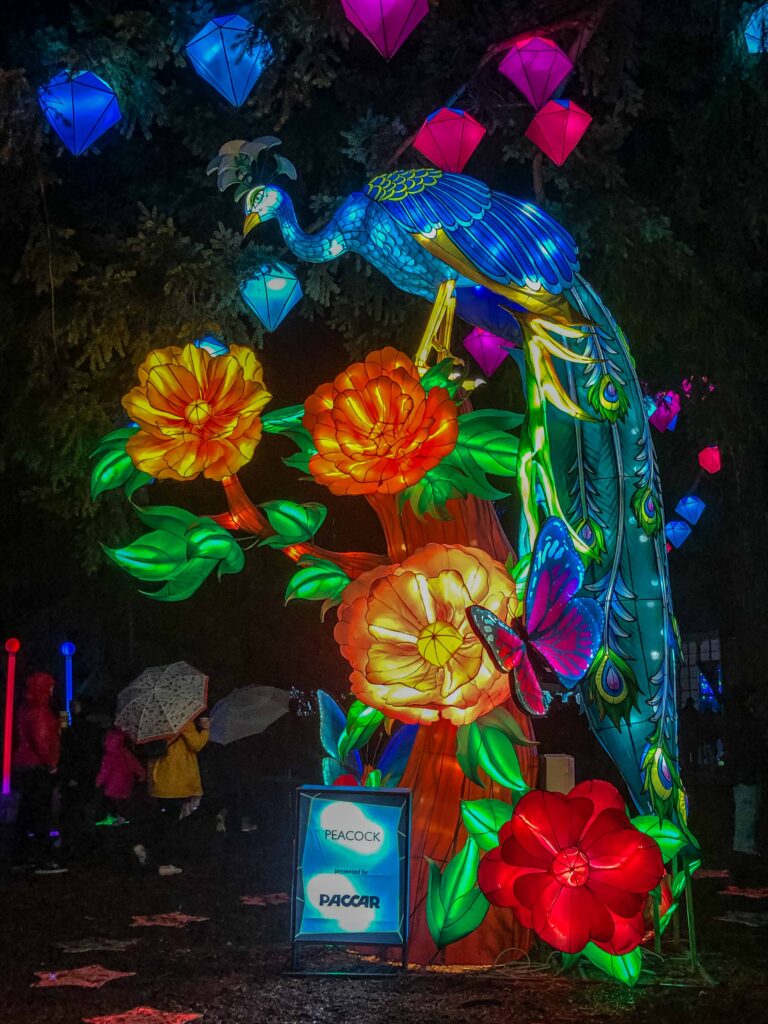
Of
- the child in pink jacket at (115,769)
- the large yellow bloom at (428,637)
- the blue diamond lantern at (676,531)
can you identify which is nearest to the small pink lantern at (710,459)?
the blue diamond lantern at (676,531)

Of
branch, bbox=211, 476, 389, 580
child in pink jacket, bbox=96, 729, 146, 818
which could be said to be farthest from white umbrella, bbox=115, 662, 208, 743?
branch, bbox=211, 476, 389, 580

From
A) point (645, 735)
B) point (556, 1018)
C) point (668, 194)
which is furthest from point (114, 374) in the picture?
point (556, 1018)

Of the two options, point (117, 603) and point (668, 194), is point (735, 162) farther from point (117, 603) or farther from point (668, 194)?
point (117, 603)

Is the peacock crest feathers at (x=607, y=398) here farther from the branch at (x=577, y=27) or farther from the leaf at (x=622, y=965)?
the branch at (x=577, y=27)

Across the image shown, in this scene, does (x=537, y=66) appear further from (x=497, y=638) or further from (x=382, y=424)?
(x=497, y=638)

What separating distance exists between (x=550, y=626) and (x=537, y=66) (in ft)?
13.4

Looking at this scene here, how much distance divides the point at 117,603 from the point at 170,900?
28.0 feet

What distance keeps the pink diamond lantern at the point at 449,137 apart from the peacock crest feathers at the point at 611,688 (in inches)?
141

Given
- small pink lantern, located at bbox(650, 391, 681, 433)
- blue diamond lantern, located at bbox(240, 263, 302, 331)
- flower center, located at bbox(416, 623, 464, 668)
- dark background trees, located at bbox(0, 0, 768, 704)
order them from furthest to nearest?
small pink lantern, located at bbox(650, 391, 681, 433), dark background trees, located at bbox(0, 0, 768, 704), blue diamond lantern, located at bbox(240, 263, 302, 331), flower center, located at bbox(416, 623, 464, 668)

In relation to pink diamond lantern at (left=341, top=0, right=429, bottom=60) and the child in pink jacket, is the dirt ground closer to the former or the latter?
the child in pink jacket

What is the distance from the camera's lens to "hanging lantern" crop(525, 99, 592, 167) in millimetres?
7441

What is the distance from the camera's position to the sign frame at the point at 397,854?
5316mm

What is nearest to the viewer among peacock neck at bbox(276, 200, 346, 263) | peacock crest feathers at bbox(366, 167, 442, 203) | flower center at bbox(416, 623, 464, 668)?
flower center at bbox(416, 623, 464, 668)

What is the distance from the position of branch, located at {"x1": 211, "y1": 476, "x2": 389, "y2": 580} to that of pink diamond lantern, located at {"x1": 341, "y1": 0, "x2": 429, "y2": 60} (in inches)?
102
